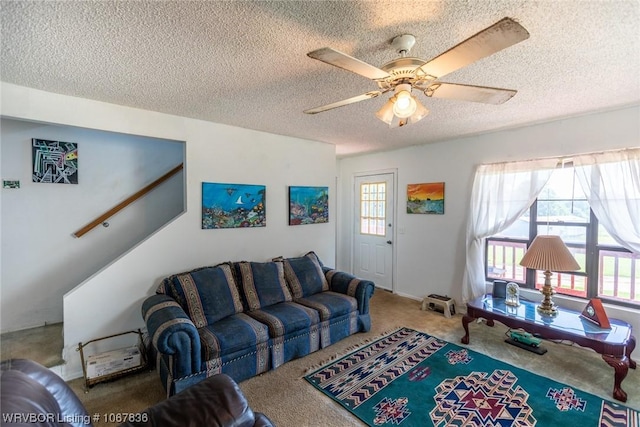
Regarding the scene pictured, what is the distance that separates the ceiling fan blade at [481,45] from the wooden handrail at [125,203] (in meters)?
3.33

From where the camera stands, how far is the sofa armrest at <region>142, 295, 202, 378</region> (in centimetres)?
210

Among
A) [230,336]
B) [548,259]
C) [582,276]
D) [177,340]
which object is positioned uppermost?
[548,259]

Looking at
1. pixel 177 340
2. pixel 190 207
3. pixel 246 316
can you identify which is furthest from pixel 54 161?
pixel 246 316

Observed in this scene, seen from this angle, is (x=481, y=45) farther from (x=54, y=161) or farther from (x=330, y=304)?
(x=54, y=161)

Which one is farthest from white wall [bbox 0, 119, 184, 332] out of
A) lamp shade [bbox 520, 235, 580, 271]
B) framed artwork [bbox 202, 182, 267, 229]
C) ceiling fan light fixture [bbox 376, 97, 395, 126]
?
lamp shade [bbox 520, 235, 580, 271]

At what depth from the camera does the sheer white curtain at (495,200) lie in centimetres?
332

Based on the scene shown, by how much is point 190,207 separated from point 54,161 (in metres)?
1.57

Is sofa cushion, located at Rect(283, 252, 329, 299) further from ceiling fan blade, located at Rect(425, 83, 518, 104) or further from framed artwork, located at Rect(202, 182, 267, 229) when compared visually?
ceiling fan blade, located at Rect(425, 83, 518, 104)

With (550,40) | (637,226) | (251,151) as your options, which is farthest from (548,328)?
(251,151)

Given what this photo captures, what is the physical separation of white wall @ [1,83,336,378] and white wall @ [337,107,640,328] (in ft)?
3.78

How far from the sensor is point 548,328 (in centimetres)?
254

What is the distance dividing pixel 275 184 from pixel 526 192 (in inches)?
117

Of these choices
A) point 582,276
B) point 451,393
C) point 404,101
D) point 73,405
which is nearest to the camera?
point 73,405

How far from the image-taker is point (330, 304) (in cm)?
310
